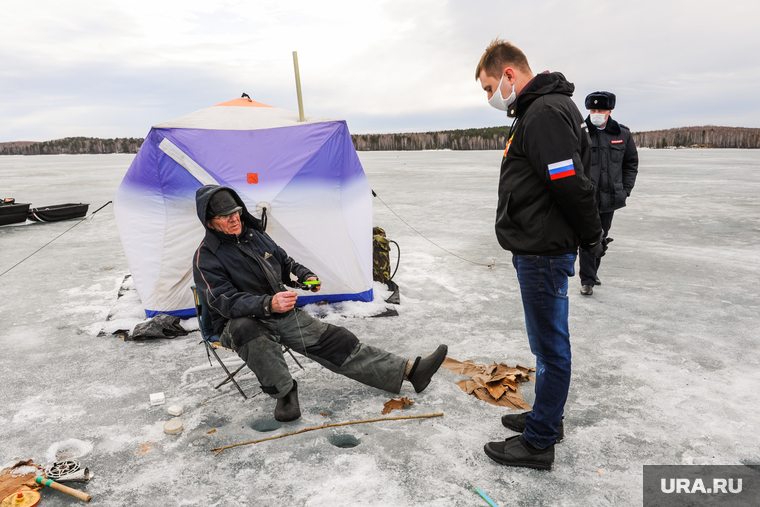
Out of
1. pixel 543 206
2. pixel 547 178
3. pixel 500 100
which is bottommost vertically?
pixel 543 206

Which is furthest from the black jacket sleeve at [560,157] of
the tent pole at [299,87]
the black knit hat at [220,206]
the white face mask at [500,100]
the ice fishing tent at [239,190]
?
the tent pole at [299,87]

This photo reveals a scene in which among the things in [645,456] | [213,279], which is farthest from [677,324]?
[213,279]

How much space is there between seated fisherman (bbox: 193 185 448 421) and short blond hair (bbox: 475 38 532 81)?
6.23 feet

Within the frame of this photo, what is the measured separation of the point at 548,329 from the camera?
247 cm

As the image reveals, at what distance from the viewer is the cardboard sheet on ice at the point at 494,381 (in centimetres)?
337

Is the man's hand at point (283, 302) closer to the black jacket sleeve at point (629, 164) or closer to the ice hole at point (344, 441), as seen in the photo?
the ice hole at point (344, 441)

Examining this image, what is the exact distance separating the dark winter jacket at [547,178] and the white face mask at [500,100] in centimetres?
7

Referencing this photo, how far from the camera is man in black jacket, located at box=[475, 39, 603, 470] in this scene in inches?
88.4

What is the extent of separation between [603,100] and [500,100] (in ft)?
9.90

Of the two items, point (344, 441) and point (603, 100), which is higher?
point (603, 100)

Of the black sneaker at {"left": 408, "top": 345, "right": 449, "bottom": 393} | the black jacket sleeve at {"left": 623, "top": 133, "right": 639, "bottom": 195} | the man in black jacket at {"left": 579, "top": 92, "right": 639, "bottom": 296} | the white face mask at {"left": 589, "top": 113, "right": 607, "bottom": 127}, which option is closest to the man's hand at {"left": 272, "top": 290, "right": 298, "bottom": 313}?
the black sneaker at {"left": 408, "top": 345, "right": 449, "bottom": 393}

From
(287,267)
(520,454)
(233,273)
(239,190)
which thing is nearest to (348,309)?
(287,267)

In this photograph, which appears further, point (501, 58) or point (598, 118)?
point (598, 118)

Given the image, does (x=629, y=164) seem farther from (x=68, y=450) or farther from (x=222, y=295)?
(x=68, y=450)
